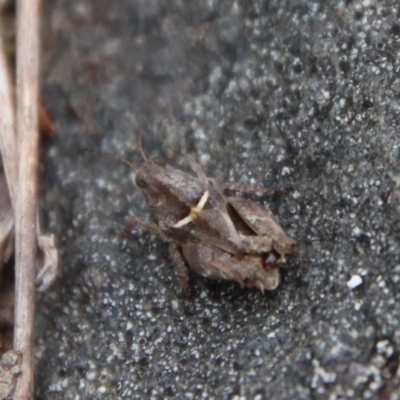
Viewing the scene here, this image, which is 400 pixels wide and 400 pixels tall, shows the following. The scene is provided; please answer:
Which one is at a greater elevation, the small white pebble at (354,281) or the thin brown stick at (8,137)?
the small white pebble at (354,281)

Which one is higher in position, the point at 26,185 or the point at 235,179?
the point at 235,179

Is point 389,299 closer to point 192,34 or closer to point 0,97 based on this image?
point 192,34

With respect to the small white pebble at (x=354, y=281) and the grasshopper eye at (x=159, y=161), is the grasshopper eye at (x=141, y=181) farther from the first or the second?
the small white pebble at (x=354, y=281)

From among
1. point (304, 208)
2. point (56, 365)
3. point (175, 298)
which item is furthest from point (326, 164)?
point (56, 365)

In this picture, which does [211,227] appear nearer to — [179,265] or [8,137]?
[179,265]

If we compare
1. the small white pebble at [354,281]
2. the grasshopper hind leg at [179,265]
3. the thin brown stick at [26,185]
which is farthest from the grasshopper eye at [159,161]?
the small white pebble at [354,281]

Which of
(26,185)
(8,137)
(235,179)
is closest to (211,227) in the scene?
(235,179)
